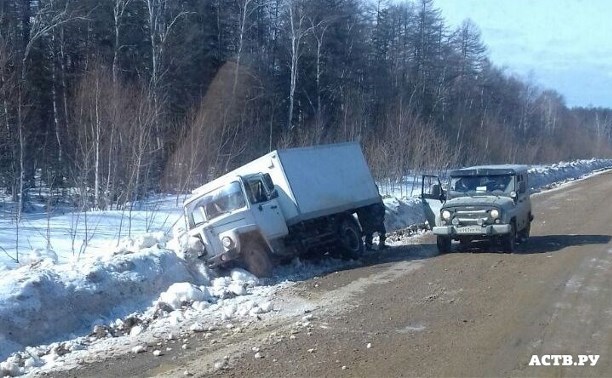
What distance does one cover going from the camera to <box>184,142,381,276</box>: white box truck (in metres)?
14.8

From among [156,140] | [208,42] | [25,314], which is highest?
[208,42]

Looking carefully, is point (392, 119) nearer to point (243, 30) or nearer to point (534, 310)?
point (243, 30)

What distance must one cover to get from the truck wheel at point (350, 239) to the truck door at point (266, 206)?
1.86 m

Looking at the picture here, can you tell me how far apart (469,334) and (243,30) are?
3592 centimetres

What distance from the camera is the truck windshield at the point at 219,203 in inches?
606

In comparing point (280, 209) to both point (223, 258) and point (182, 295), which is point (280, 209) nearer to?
point (223, 258)

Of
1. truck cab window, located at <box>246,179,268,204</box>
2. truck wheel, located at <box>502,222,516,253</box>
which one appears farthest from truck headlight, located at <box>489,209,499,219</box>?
truck cab window, located at <box>246,179,268,204</box>

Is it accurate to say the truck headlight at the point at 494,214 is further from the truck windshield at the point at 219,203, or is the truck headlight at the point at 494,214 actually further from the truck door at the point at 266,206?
the truck windshield at the point at 219,203

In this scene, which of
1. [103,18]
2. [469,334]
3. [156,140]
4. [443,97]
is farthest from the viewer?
[443,97]

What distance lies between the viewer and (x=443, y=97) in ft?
207

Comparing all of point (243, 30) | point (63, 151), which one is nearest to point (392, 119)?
point (243, 30)

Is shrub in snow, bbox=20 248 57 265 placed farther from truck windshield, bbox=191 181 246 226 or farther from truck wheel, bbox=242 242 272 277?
truck wheel, bbox=242 242 272 277

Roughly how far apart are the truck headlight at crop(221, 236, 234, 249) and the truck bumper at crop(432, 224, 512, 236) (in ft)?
16.6

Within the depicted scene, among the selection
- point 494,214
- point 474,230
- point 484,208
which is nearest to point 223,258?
point 474,230
